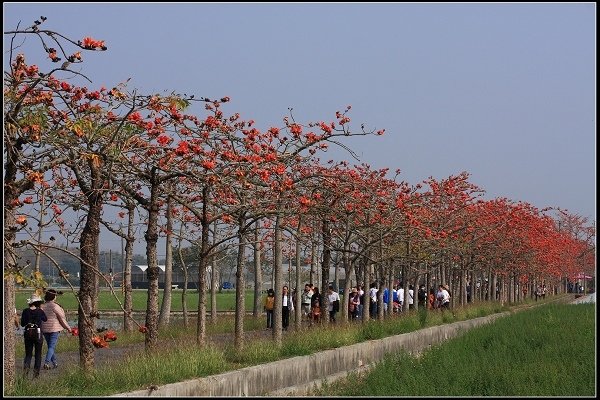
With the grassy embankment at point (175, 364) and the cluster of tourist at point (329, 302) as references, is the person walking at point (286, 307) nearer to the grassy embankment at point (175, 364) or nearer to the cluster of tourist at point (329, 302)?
the cluster of tourist at point (329, 302)

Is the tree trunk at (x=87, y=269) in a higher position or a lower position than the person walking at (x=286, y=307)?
higher

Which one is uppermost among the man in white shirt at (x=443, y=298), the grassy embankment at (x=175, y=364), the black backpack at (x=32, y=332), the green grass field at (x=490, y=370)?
the black backpack at (x=32, y=332)

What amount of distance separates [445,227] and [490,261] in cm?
1874

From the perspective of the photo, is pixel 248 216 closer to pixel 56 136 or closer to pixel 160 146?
pixel 160 146

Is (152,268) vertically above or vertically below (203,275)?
above

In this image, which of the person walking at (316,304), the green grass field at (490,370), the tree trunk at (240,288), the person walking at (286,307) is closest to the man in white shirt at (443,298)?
the person walking at (316,304)

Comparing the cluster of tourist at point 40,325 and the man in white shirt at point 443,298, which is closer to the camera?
the cluster of tourist at point 40,325

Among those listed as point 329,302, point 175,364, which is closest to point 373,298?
point 329,302

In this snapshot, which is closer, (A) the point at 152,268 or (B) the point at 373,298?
(A) the point at 152,268

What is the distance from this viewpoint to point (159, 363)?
15102mm

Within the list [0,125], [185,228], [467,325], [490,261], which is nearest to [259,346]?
[0,125]

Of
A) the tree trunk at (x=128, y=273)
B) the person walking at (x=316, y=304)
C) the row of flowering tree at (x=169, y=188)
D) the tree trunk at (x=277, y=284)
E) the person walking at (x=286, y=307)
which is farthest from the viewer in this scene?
the person walking at (x=316, y=304)

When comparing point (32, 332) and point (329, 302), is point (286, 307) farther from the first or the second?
point (32, 332)

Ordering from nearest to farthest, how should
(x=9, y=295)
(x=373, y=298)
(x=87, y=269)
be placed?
(x=9, y=295)
(x=87, y=269)
(x=373, y=298)
